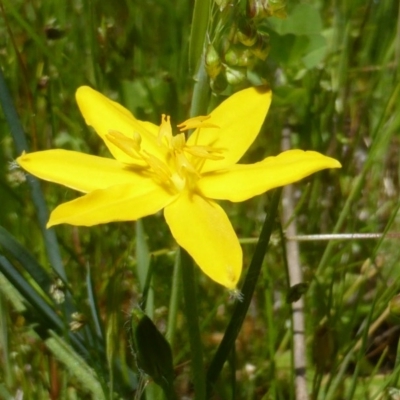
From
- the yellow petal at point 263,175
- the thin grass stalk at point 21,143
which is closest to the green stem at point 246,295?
the yellow petal at point 263,175

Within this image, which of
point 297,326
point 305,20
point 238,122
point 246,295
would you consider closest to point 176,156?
point 238,122

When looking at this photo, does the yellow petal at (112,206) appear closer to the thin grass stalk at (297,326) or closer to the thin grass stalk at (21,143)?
the thin grass stalk at (21,143)

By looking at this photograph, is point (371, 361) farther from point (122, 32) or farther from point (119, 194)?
point (122, 32)

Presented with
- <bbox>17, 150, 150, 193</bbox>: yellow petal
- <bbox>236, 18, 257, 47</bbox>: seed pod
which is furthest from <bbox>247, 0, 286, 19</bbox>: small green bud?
<bbox>17, 150, 150, 193</bbox>: yellow petal

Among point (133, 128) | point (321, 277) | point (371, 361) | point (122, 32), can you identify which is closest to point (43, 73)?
point (122, 32)

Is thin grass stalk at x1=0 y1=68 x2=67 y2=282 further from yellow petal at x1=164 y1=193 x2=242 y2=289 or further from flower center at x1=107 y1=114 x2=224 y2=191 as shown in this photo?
yellow petal at x1=164 y1=193 x2=242 y2=289
